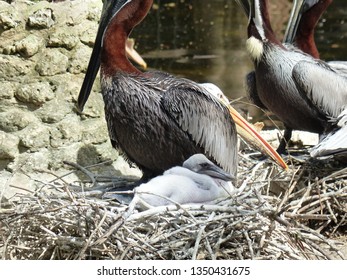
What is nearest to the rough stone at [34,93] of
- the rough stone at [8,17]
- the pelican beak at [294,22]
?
the rough stone at [8,17]

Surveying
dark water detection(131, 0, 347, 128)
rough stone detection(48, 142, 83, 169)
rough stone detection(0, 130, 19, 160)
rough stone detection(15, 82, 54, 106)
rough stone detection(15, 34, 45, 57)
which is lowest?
dark water detection(131, 0, 347, 128)

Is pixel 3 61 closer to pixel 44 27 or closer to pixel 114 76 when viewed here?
pixel 44 27

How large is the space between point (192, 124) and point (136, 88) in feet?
1.18

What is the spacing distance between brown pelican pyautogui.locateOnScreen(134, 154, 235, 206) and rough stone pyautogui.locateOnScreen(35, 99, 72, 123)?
1130 mm

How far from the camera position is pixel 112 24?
15.6 ft

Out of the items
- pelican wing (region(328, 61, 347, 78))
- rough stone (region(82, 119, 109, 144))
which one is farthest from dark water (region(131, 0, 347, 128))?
rough stone (region(82, 119, 109, 144))

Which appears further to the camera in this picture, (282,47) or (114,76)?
(282,47)

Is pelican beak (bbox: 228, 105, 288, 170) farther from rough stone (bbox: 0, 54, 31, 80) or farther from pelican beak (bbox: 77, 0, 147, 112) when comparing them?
rough stone (bbox: 0, 54, 31, 80)

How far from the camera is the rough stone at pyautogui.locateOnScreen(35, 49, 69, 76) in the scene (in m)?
5.37

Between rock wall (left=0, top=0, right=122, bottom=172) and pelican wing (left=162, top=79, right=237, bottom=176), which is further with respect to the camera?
rock wall (left=0, top=0, right=122, bottom=172)

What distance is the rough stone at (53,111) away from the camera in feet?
17.6

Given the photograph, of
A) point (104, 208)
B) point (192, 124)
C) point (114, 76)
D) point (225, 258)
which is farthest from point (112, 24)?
point (225, 258)

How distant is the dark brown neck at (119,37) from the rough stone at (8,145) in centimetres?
89

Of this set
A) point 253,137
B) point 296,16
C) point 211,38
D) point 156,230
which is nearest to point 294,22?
point 296,16
